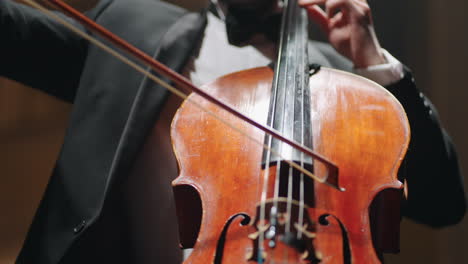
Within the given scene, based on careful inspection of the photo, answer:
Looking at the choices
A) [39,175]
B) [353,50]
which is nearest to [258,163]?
[353,50]

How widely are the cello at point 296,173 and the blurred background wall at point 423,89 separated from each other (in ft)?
2.16

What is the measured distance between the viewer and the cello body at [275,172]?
0.47 meters

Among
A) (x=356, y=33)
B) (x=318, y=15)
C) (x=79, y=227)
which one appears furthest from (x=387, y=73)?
(x=79, y=227)

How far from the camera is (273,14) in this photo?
1.01 m

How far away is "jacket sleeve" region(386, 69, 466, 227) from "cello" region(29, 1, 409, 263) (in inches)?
7.9

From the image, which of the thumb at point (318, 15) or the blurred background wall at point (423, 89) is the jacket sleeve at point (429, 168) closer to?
the thumb at point (318, 15)

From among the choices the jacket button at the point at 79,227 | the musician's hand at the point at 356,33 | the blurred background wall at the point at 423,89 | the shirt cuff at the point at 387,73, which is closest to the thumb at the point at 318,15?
the musician's hand at the point at 356,33

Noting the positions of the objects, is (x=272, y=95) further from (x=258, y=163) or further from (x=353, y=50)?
(x=353, y=50)

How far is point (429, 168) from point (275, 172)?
50 cm

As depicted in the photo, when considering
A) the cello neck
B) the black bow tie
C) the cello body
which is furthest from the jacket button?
the black bow tie

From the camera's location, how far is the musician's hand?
2.77ft

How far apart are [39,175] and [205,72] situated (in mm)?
674

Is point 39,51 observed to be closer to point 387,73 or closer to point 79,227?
point 79,227

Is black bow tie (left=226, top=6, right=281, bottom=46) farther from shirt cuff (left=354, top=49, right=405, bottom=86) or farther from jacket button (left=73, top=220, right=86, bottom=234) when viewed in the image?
jacket button (left=73, top=220, right=86, bottom=234)
